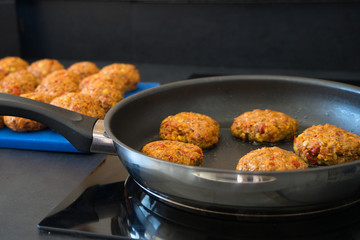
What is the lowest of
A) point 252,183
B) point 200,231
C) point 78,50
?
point 78,50

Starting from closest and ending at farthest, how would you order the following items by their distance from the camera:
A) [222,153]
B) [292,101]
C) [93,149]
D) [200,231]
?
[200,231]
[93,149]
[222,153]
[292,101]

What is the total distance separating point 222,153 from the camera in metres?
1.25

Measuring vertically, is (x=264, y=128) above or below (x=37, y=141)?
above

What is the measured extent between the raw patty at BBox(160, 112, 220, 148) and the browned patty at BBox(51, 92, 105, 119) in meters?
0.32

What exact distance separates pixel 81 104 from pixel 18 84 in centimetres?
53

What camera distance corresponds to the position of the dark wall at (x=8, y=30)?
296 centimetres

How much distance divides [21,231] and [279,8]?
220cm

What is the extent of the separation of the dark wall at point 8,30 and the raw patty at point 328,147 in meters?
2.53

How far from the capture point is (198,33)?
286cm

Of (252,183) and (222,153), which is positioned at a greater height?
(252,183)

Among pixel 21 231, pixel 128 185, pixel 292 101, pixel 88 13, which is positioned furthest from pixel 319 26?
pixel 21 231

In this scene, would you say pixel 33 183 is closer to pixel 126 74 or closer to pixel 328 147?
pixel 328 147

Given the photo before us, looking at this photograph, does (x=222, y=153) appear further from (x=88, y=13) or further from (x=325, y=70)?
(x=88, y=13)

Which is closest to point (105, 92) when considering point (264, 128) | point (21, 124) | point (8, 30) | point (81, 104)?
point (81, 104)
